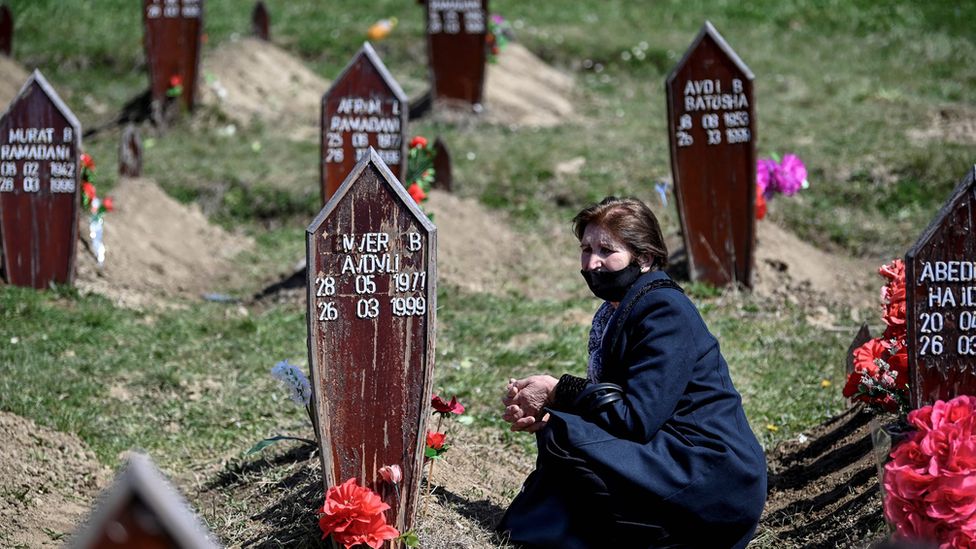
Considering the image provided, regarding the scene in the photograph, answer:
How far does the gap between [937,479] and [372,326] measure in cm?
184

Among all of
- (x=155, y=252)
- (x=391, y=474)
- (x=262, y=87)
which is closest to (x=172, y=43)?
(x=262, y=87)

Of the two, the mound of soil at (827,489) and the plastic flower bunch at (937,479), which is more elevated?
the plastic flower bunch at (937,479)

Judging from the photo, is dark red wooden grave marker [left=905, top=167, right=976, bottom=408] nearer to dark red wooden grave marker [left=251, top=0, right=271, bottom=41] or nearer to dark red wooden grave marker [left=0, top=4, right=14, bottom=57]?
dark red wooden grave marker [left=251, top=0, right=271, bottom=41]

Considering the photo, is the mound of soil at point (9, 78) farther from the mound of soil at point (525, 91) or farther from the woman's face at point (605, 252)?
the woman's face at point (605, 252)

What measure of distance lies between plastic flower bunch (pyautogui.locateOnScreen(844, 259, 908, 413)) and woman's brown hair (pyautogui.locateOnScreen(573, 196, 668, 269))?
3.31ft

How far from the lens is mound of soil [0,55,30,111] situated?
39.5 feet

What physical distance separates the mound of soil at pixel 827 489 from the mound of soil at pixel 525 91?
274 inches

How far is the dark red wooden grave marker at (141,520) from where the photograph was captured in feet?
5.92

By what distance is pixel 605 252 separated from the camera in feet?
12.9

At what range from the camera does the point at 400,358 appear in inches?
156

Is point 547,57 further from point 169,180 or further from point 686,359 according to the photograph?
point 686,359

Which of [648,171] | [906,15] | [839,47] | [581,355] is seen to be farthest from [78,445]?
[906,15]

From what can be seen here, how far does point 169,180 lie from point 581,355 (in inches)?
199

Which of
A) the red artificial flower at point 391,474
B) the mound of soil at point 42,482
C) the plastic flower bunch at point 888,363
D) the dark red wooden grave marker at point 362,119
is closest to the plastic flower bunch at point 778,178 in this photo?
the dark red wooden grave marker at point 362,119
